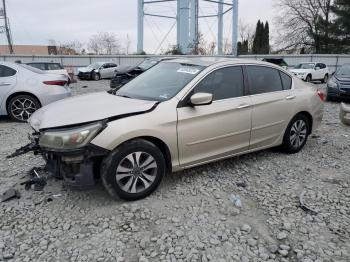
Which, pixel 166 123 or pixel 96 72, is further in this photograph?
pixel 96 72

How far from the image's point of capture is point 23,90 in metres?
7.80

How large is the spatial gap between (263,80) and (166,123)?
1.98m

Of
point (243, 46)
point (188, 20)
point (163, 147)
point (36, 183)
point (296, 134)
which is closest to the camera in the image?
point (163, 147)

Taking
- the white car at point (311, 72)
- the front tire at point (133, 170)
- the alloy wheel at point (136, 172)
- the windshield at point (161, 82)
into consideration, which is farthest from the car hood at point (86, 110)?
the white car at point (311, 72)

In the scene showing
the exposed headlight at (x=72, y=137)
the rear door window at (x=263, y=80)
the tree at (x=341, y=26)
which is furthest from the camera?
the tree at (x=341, y=26)

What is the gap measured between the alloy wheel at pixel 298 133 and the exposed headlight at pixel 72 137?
3.33 meters

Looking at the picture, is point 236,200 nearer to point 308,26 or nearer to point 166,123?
point 166,123

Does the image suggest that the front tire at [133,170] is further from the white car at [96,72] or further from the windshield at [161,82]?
the white car at [96,72]

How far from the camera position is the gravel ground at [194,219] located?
296 cm

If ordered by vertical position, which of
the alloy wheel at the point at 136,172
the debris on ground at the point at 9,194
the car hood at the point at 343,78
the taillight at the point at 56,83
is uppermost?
the car hood at the point at 343,78

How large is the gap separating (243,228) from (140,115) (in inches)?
62.4

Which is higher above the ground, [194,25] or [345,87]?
[194,25]

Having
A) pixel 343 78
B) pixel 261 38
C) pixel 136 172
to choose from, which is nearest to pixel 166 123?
pixel 136 172

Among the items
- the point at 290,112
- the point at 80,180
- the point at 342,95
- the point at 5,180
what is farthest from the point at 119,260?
the point at 342,95
